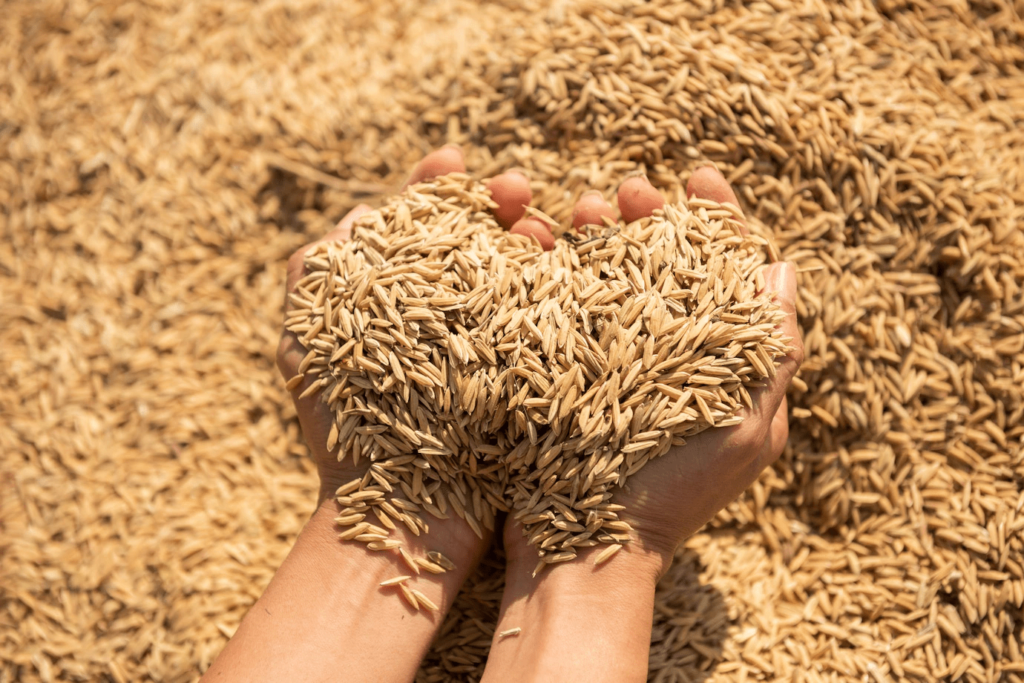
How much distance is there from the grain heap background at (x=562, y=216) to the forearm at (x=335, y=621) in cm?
16

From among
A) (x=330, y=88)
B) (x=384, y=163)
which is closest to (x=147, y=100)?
(x=330, y=88)

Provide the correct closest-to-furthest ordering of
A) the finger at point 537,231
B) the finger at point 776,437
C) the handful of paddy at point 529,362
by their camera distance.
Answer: the handful of paddy at point 529,362
the finger at point 776,437
the finger at point 537,231

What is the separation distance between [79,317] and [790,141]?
1.92 m

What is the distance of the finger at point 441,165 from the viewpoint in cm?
170

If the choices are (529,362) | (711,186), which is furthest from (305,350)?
(711,186)

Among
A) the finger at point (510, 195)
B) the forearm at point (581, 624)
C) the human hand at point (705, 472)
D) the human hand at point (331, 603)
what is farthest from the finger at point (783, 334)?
the human hand at point (331, 603)

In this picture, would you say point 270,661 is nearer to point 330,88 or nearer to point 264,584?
point 264,584

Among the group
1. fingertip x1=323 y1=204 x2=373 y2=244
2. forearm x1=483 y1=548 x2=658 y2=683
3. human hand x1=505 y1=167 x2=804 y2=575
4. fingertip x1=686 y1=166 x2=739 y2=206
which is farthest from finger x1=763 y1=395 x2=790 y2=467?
fingertip x1=323 y1=204 x2=373 y2=244

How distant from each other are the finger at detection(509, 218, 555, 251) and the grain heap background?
158 mm

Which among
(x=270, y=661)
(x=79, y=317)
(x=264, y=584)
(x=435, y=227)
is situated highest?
(x=435, y=227)

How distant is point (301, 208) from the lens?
7.03ft

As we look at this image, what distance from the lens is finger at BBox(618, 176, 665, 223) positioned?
1599 mm

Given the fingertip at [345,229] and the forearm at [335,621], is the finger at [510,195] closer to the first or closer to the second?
the fingertip at [345,229]

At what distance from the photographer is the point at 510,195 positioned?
1.67m
